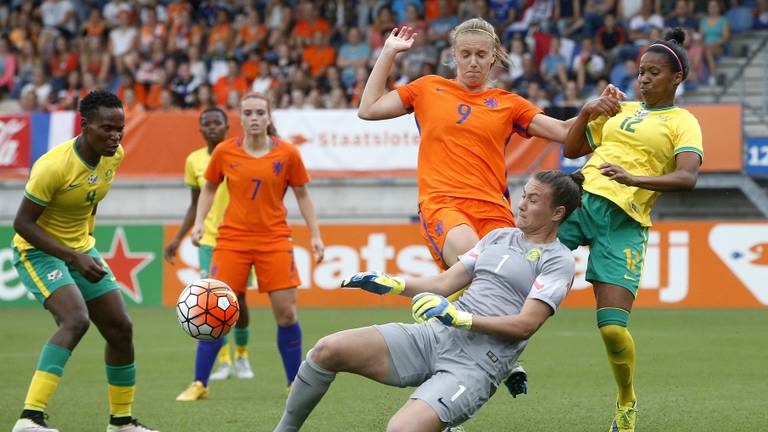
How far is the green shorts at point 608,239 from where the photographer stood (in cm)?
716

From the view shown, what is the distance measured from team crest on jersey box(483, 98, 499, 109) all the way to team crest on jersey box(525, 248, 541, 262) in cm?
167

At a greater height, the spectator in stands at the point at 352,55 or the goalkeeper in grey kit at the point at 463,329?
the goalkeeper in grey kit at the point at 463,329

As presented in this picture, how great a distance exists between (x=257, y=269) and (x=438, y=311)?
4423mm

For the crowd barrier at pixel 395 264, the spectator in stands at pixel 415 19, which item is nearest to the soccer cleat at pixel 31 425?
the crowd barrier at pixel 395 264

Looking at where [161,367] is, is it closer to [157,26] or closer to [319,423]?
[319,423]

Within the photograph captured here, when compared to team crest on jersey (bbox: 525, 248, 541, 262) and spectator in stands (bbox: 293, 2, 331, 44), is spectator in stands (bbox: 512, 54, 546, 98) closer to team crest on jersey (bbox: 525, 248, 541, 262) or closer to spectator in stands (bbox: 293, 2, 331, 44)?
spectator in stands (bbox: 293, 2, 331, 44)

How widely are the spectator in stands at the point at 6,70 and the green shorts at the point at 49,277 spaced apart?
16905 millimetres

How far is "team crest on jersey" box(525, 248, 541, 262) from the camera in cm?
589

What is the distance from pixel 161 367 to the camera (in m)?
11.5

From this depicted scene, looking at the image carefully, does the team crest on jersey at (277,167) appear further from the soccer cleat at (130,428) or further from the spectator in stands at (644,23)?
the spectator in stands at (644,23)

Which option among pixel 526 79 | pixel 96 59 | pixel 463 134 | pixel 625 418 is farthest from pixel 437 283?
pixel 96 59

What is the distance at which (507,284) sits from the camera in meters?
5.88

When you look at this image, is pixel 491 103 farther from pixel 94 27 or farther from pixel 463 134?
pixel 94 27

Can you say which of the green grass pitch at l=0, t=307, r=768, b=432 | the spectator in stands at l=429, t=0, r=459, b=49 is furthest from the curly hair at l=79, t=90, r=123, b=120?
the spectator in stands at l=429, t=0, r=459, b=49
